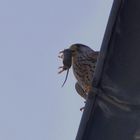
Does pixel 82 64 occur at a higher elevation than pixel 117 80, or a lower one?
lower

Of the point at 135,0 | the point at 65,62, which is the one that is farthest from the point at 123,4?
the point at 65,62

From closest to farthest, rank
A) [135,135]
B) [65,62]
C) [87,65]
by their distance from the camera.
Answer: [135,135], [65,62], [87,65]

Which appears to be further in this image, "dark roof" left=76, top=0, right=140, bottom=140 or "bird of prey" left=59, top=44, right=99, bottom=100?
"bird of prey" left=59, top=44, right=99, bottom=100

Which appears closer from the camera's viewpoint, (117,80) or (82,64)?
(117,80)

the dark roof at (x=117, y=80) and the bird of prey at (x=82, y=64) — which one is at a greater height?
the dark roof at (x=117, y=80)

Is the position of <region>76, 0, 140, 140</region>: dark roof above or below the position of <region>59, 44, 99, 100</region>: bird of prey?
above

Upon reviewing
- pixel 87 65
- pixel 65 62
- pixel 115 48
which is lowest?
pixel 87 65

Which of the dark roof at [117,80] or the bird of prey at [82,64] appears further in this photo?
the bird of prey at [82,64]

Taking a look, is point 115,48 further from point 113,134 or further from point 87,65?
point 87,65
